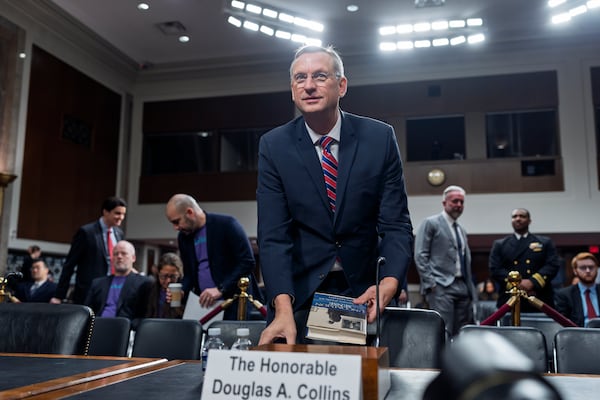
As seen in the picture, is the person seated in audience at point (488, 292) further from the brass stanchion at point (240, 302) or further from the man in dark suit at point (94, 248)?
the brass stanchion at point (240, 302)

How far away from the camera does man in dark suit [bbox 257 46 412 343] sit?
1.56 metres

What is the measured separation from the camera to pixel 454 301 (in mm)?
4770

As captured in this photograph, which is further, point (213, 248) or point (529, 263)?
point (529, 263)

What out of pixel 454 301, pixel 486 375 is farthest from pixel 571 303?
pixel 486 375

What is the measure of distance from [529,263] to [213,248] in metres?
2.96

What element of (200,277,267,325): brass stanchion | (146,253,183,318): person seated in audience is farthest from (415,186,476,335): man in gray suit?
(146,253,183,318): person seated in audience

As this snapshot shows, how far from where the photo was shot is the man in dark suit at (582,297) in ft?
16.4

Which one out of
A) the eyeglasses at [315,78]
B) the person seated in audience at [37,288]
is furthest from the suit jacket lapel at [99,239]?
the eyeglasses at [315,78]

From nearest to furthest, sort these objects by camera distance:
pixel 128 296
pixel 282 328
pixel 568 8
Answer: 1. pixel 282 328
2. pixel 128 296
3. pixel 568 8

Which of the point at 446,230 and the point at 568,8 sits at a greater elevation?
the point at 568,8

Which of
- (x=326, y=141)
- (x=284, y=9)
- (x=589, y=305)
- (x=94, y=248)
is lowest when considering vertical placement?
(x=589, y=305)

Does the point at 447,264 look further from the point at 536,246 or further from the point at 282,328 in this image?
the point at 282,328

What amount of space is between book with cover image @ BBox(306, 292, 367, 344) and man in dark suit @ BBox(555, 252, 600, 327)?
168 inches

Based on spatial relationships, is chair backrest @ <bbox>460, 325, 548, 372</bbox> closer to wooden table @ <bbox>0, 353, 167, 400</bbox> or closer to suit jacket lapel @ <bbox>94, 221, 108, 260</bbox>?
wooden table @ <bbox>0, 353, 167, 400</bbox>
